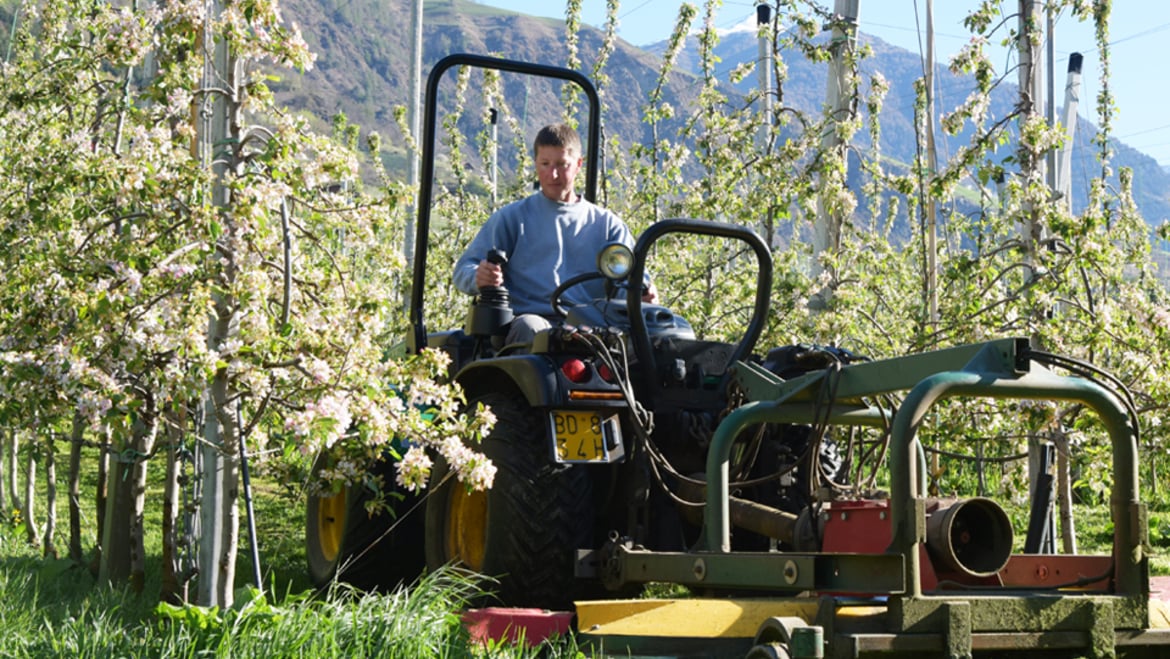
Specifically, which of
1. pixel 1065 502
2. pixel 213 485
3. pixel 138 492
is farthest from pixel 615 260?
pixel 1065 502

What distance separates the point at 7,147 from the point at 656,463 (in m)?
5.06

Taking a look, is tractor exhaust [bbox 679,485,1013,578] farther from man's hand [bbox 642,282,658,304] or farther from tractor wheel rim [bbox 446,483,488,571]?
man's hand [bbox 642,282,658,304]

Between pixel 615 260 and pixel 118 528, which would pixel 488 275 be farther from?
pixel 118 528

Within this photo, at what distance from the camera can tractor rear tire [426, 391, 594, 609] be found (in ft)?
18.0

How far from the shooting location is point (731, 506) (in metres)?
5.57

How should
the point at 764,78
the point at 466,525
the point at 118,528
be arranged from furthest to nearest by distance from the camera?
the point at 764,78 → the point at 118,528 → the point at 466,525

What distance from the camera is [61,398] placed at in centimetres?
502

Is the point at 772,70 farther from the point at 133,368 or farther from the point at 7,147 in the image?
the point at 133,368

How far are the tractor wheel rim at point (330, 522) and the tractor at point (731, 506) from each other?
286 mm

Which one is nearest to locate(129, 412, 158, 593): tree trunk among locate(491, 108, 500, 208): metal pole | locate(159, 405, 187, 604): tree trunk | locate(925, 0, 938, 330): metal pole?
locate(159, 405, 187, 604): tree trunk

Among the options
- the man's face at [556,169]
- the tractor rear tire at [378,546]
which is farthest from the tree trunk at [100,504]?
the man's face at [556,169]

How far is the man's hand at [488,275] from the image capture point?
651 cm

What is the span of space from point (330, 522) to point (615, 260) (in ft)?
9.41

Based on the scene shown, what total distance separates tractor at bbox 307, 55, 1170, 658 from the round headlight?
0.06ft
